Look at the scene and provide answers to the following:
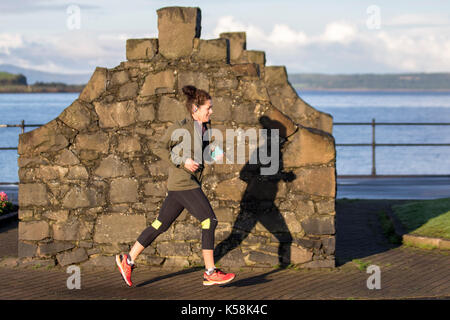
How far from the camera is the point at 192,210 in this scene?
7770 mm

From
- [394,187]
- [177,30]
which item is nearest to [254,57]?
[394,187]

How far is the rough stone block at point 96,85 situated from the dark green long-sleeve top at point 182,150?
156cm

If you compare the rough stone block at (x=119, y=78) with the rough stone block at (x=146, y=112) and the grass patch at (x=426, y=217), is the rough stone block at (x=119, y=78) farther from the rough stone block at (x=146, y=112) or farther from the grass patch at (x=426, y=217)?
the grass patch at (x=426, y=217)

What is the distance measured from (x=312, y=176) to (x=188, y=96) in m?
1.84

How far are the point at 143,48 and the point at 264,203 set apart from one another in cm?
223

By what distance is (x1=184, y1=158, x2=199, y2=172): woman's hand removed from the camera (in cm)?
744

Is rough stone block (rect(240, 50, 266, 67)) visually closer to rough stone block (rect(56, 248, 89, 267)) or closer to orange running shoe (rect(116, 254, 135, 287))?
rough stone block (rect(56, 248, 89, 267))

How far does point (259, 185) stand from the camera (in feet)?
29.0

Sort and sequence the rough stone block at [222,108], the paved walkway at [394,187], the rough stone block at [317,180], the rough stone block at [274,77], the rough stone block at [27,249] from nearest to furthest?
the rough stone block at [317,180]
the rough stone block at [222,108]
the rough stone block at [27,249]
the rough stone block at [274,77]
the paved walkway at [394,187]

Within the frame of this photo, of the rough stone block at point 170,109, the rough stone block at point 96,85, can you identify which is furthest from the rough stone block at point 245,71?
the rough stone block at point 96,85

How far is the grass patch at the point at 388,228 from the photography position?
35.5ft

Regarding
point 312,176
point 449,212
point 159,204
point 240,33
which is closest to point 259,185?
point 312,176

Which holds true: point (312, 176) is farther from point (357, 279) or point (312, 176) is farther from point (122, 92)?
point (122, 92)

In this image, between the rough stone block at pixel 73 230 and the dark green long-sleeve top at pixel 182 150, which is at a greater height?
the dark green long-sleeve top at pixel 182 150
